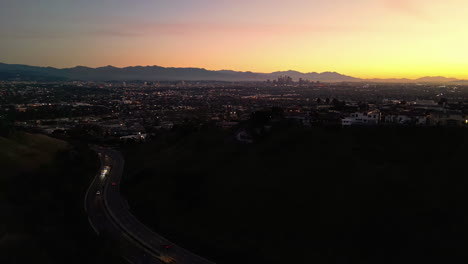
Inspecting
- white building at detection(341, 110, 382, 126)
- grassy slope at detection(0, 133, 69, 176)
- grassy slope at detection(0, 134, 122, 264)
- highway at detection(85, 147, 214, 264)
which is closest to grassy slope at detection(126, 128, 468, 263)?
highway at detection(85, 147, 214, 264)

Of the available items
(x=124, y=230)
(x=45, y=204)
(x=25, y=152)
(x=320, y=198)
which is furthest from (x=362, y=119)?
(x=25, y=152)

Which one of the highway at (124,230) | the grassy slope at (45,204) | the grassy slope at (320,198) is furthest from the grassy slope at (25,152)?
the grassy slope at (320,198)

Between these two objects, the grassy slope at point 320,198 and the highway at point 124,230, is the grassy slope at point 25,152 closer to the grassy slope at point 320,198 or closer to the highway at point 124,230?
the highway at point 124,230

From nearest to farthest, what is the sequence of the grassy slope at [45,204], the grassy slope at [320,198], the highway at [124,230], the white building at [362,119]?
1. the grassy slope at [45,204]
2. the grassy slope at [320,198]
3. the highway at [124,230]
4. the white building at [362,119]

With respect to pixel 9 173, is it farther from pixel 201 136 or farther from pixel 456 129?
pixel 456 129

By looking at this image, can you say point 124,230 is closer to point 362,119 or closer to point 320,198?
point 320,198

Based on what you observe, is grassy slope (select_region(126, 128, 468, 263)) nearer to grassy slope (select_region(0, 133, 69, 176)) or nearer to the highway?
the highway
